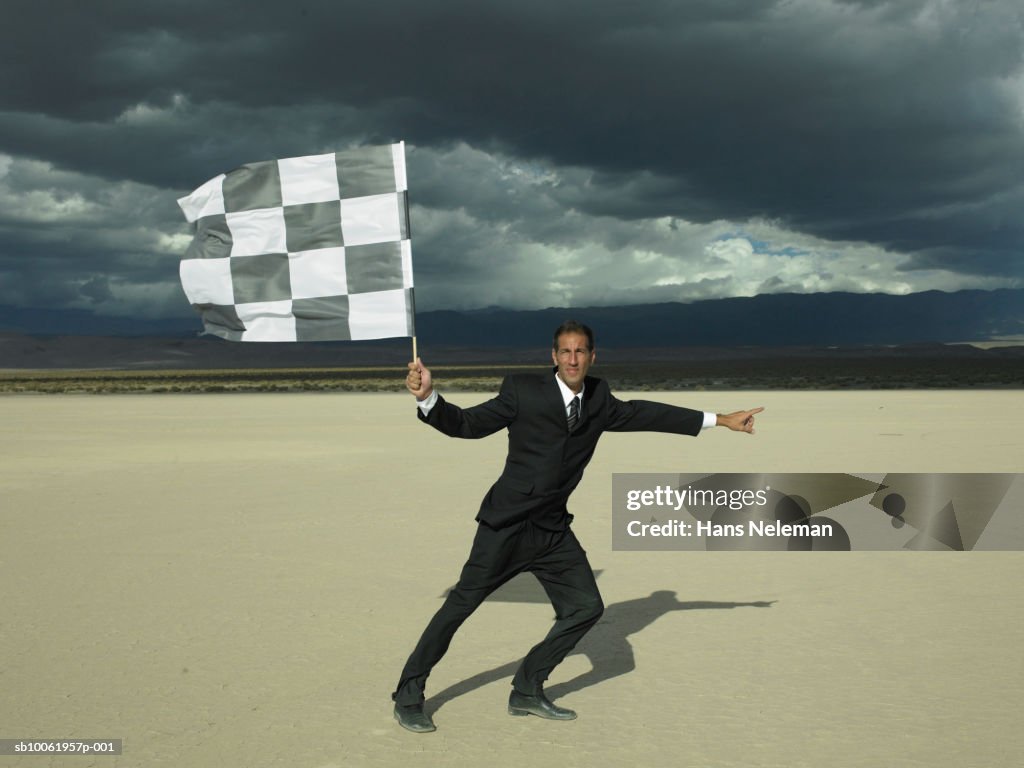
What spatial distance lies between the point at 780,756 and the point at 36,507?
1078cm

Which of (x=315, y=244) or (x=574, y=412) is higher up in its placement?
(x=315, y=244)

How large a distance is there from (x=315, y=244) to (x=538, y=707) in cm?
306

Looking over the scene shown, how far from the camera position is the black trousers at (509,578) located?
4.79 metres

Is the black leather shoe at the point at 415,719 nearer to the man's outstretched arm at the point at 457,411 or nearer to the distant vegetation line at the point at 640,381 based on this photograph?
the man's outstretched arm at the point at 457,411

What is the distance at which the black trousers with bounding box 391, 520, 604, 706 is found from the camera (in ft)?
15.7

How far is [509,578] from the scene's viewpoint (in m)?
4.80

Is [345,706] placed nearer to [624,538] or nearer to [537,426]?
[537,426]

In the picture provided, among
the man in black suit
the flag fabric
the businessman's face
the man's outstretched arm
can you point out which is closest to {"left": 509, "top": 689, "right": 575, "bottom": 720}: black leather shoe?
the man in black suit

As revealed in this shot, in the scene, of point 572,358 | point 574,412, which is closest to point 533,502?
point 574,412

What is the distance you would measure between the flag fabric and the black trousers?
181 centimetres

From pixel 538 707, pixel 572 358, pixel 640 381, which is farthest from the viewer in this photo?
pixel 640 381

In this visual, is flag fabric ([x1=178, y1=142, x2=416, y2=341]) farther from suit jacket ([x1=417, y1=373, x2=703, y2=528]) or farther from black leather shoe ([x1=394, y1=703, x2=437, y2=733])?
black leather shoe ([x1=394, y1=703, x2=437, y2=733])

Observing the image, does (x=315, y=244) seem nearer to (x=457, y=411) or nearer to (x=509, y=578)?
(x=457, y=411)

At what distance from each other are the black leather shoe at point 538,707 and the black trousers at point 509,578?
0.13 ft
